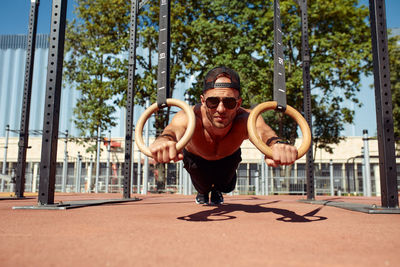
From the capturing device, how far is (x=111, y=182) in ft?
58.3

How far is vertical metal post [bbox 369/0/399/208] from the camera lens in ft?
14.1

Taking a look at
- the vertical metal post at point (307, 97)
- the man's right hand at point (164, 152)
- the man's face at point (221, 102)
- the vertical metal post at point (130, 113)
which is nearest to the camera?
the man's right hand at point (164, 152)

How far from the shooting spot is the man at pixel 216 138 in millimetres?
2549

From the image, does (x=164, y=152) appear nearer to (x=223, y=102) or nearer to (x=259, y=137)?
(x=259, y=137)

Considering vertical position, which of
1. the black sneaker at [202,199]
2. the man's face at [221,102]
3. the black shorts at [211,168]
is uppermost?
the man's face at [221,102]

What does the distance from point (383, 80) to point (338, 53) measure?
11.3m

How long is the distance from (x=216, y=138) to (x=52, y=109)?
2207 millimetres

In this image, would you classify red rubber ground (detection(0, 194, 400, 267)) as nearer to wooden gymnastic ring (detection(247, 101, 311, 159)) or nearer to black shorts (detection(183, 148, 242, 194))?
wooden gymnastic ring (detection(247, 101, 311, 159))

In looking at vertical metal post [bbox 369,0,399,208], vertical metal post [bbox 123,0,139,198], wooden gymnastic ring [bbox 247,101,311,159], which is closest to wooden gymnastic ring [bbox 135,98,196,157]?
wooden gymnastic ring [bbox 247,101,311,159]

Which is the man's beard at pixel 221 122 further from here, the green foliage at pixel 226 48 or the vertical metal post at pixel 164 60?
the green foliage at pixel 226 48

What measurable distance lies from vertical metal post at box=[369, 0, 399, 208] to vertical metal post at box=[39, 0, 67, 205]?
4256 mm

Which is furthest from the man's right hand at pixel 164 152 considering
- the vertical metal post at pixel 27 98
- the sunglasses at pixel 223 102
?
the vertical metal post at pixel 27 98

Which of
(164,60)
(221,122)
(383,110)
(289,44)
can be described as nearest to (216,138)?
(221,122)

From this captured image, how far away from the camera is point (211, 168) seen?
16.8 ft
